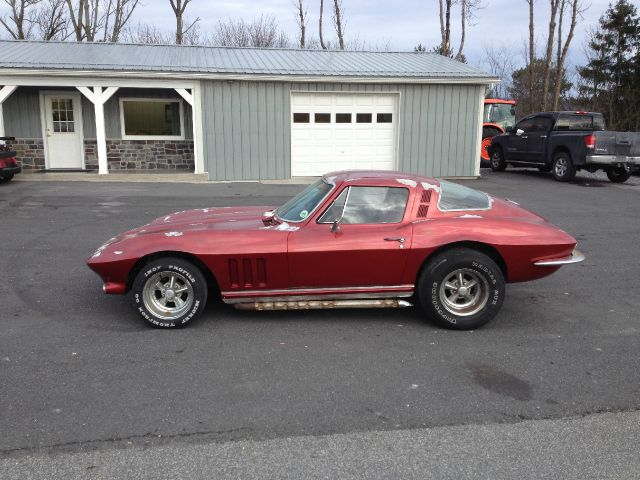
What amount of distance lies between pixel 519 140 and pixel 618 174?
10.0 ft

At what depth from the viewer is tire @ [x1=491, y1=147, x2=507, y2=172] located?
19.6m

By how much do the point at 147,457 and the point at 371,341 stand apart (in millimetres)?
2138

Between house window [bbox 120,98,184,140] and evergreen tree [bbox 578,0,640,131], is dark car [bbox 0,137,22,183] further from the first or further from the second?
evergreen tree [bbox 578,0,640,131]

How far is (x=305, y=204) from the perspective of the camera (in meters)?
5.26

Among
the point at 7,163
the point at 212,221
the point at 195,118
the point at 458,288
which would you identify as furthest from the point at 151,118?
the point at 458,288

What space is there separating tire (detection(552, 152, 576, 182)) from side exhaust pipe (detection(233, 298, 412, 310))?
13133 mm

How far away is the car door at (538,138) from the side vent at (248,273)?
14607mm

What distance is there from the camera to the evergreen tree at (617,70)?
32.8m

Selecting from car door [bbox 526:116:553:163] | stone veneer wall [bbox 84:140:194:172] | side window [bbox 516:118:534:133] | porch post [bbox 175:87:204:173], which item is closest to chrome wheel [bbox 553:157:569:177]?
car door [bbox 526:116:553:163]

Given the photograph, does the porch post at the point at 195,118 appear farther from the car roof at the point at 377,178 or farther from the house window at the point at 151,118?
the car roof at the point at 377,178

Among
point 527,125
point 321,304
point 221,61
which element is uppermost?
point 221,61

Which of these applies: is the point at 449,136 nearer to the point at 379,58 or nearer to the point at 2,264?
the point at 379,58

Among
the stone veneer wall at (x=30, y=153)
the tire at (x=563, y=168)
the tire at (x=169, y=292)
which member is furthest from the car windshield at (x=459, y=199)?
the stone veneer wall at (x=30, y=153)

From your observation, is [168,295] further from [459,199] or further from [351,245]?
[459,199]
